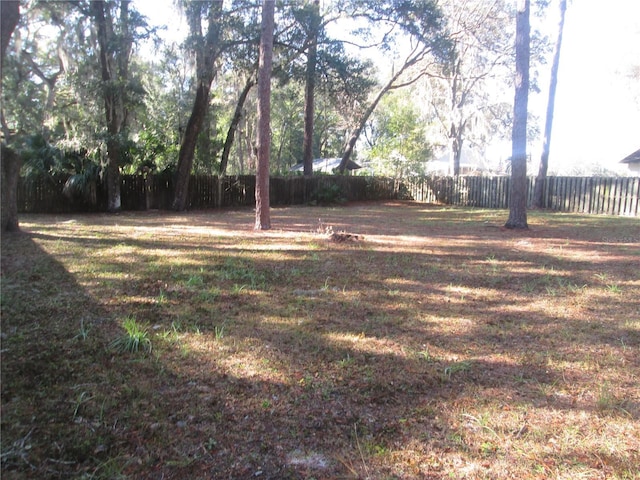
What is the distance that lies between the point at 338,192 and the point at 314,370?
→ 18233mm

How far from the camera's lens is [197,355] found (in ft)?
10.5

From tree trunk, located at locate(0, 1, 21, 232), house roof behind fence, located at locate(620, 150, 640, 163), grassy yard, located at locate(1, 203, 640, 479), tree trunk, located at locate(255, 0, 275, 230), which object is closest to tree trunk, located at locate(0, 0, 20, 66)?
tree trunk, located at locate(0, 1, 21, 232)

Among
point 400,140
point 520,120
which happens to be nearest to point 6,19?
point 520,120

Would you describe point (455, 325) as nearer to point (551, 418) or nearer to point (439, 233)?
point (551, 418)

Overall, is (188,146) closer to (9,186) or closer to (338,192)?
(338,192)

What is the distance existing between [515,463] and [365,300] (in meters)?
2.60

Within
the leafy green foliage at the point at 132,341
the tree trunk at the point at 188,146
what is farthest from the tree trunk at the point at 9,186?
the tree trunk at the point at 188,146

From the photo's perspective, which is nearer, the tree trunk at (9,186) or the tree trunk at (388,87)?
the tree trunk at (9,186)

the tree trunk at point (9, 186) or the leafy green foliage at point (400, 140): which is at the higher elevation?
the leafy green foliage at point (400, 140)

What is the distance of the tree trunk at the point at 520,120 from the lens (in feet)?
32.3

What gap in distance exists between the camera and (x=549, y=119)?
59.4 feet

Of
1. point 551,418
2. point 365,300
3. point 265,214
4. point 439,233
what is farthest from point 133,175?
point 551,418

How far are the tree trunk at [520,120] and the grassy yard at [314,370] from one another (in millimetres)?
4415

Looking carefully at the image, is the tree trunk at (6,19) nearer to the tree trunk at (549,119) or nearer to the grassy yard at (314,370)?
the grassy yard at (314,370)
